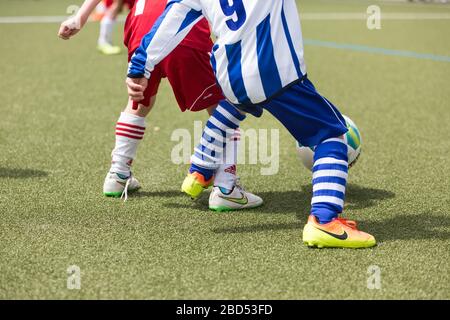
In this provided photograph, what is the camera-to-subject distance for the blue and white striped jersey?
3.31 meters

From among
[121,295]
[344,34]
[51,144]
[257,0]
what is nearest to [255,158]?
[51,144]

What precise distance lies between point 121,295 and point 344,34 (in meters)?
9.95

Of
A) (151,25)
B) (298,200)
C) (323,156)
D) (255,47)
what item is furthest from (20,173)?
(323,156)

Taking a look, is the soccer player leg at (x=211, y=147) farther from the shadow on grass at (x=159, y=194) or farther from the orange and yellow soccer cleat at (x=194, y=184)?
the shadow on grass at (x=159, y=194)

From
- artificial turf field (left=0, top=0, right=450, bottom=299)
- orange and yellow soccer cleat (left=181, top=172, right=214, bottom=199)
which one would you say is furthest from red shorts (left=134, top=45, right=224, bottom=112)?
artificial turf field (left=0, top=0, right=450, bottom=299)

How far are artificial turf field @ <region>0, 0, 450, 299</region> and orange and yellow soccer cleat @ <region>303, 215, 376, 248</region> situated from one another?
5 centimetres

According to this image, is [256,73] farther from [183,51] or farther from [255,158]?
[255,158]

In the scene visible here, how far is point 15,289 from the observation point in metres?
2.90

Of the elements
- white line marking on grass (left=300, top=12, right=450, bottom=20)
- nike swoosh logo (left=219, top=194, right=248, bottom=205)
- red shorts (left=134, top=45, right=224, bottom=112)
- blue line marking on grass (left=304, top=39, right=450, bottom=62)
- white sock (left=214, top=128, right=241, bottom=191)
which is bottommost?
nike swoosh logo (left=219, top=194, right=248, bottom=205)

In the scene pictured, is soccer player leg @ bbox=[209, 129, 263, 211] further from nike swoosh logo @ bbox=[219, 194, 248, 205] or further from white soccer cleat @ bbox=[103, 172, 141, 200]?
white soccer cleat @ bbox=[103, 172, 141, 200]

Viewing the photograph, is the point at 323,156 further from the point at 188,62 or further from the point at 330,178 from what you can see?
the point at 188,62

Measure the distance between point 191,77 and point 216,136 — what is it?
36 centimetres

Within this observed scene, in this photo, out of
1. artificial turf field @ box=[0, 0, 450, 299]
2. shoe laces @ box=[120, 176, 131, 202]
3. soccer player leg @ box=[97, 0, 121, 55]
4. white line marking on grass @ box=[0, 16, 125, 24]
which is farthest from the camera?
white line marking on grass @ box=[0, 16, 125, 24]

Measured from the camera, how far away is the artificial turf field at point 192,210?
9.86ft
